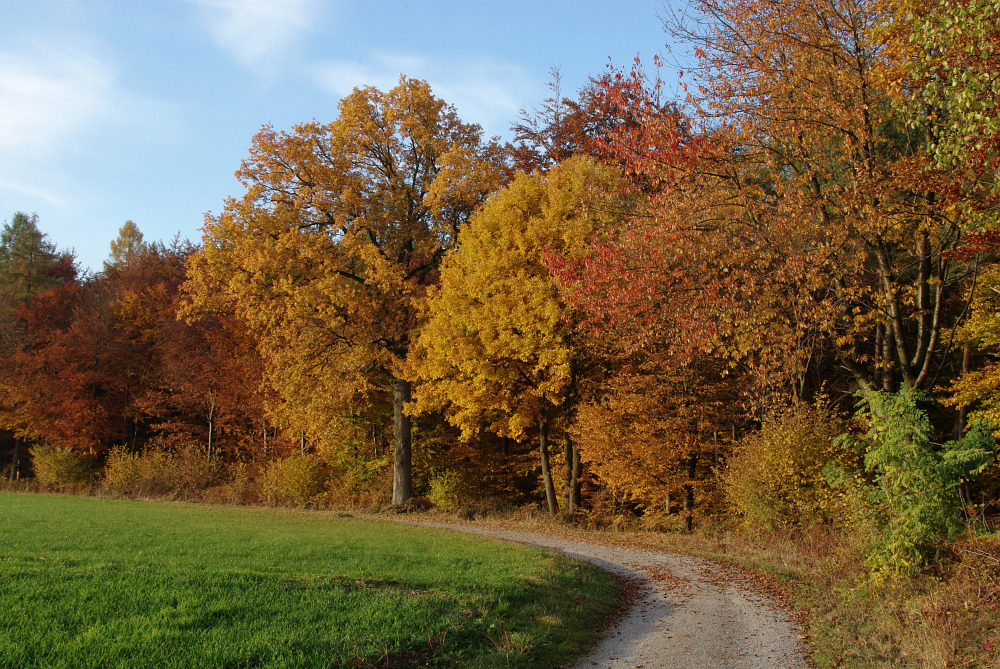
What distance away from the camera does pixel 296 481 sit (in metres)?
28.1

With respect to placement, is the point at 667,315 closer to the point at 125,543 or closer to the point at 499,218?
the point at 499,218

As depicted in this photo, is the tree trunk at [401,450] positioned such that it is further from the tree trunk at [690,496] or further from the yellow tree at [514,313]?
the tree trunk at [690,496]

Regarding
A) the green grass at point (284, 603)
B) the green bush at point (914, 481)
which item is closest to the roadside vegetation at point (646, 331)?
the green bush at point (914, 481)

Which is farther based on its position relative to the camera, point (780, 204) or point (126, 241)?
point (126, 241)

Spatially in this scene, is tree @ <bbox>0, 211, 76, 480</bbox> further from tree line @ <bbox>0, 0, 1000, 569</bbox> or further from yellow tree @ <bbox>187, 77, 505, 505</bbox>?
yellow tree @ <bbox>187, 77, 505, 505</bbox>

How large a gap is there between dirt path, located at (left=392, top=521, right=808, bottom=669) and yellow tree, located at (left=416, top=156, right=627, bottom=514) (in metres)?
7.76

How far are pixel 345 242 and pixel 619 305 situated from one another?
14.1 m

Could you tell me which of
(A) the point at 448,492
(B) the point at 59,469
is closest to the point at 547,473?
(A) the point at 448,492

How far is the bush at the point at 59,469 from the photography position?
34.0 metres

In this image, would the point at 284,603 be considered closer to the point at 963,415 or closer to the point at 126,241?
the point at 963,415

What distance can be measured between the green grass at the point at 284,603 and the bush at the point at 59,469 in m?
24.2

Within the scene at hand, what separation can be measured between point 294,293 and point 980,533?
20367 millimetres

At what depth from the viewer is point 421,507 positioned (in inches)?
1005

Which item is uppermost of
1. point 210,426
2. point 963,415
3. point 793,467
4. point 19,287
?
point 19,287
